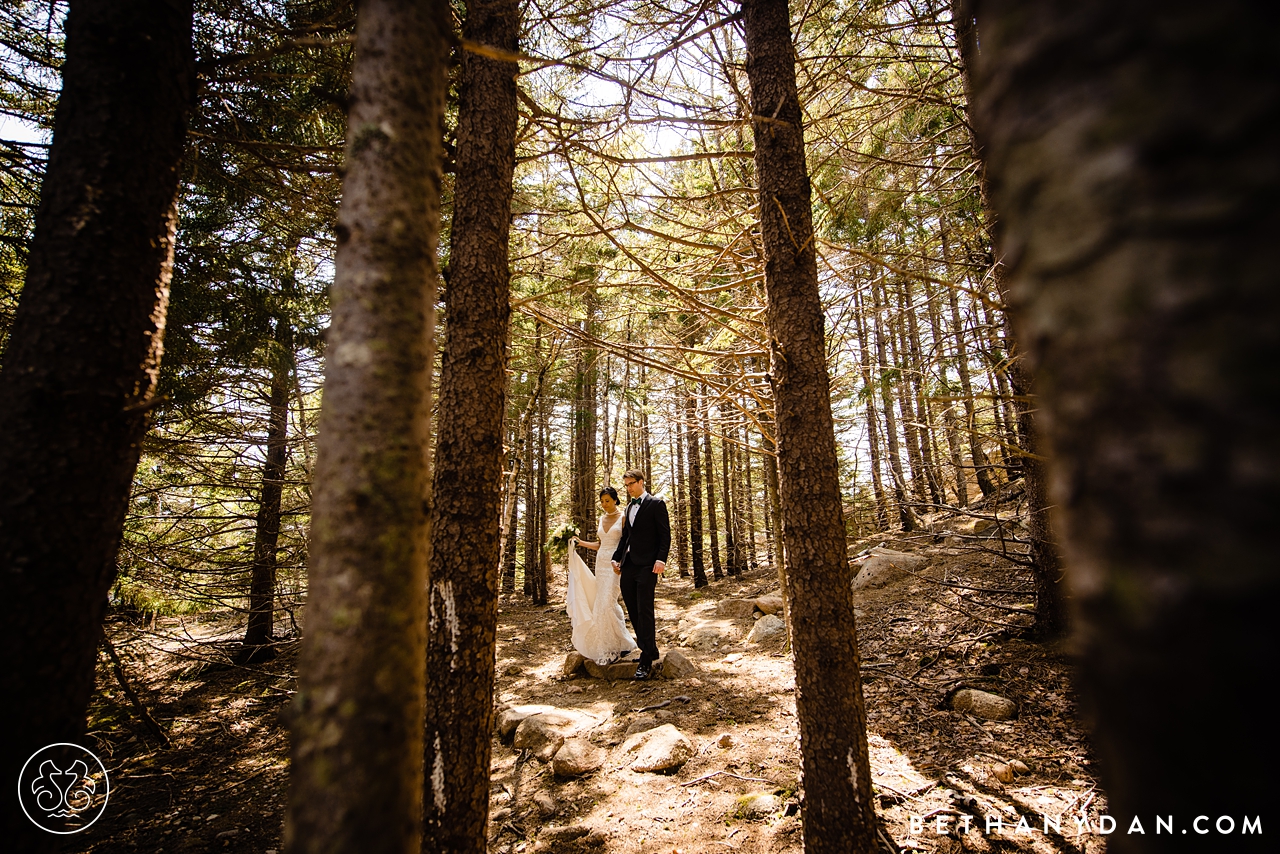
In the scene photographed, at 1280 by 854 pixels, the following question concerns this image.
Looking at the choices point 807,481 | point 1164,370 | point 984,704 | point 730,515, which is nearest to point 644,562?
point 984,704

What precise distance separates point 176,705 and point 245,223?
6.10 m

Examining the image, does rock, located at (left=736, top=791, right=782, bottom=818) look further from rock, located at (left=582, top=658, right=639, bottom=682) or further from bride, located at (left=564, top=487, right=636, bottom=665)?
bride, located at (left=564, top=487, right=636, bottom=665)

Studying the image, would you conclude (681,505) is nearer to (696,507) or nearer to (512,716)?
(696,507)

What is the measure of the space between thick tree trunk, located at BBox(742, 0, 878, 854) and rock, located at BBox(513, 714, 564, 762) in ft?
8.05

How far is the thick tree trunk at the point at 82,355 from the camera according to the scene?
1.54m

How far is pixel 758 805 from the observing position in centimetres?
313

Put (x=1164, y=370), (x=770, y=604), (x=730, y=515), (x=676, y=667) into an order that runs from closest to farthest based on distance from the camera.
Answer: (x=1164, y=370) < (x=676, y=667) < (x=770, y=604) < (x=730, y=515)

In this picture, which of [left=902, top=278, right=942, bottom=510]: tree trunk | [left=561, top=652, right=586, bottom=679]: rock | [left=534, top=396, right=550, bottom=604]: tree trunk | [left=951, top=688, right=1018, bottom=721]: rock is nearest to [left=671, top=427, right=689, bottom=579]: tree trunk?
[left=534, top=396, right=550, bottom=604]: tree trunk

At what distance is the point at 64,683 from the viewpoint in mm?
1565

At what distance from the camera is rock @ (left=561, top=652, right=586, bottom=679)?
6.44 m

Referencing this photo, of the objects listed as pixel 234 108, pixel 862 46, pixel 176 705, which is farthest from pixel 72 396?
pixel 176 705

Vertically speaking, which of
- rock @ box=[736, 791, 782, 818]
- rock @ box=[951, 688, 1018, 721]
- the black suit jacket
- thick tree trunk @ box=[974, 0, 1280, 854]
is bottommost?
rock @ box=[736, 791, 782, 818]

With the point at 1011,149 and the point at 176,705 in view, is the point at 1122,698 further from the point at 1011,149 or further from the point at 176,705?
the point at 176,705

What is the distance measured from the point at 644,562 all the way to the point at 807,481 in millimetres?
3847
